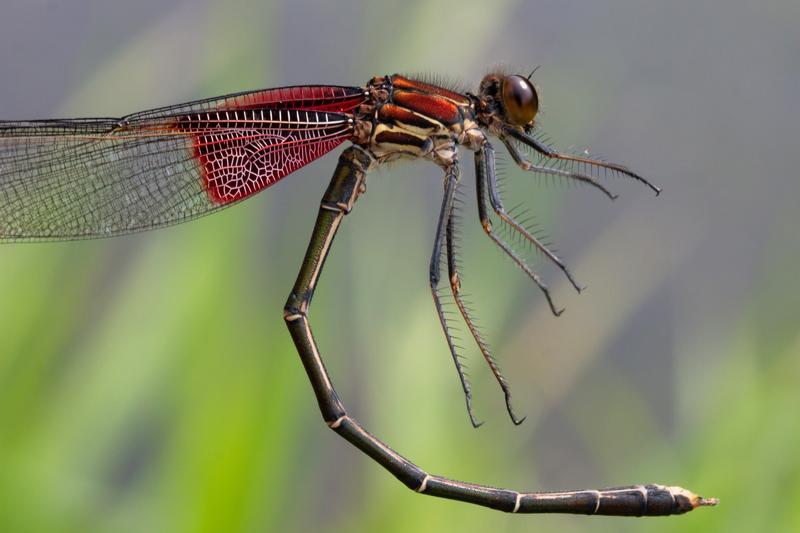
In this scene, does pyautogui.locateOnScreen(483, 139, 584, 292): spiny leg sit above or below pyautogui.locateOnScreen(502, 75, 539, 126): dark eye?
below

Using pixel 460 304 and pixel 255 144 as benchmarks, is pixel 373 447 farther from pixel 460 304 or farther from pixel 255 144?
pixel 255 144

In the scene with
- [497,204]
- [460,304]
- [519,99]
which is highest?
[519,99]

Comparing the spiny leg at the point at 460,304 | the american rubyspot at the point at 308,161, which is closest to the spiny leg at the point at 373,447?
the american rubyspot at the point at 308,161

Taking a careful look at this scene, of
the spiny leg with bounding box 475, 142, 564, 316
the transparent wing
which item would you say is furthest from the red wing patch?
the spiny leg with bounding box 475, 142, 564, 316

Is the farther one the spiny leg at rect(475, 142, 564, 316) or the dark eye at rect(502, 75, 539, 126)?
the spiny leg at rect(475, 142, 564, 316)

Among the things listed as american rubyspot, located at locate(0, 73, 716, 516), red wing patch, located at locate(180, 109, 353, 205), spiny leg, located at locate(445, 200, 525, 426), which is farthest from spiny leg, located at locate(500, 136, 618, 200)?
red wing patch, located at locate(180, 109, 353, 205)

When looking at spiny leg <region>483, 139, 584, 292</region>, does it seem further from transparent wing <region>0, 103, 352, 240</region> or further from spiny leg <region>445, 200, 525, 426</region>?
transparent wing <region>0, 103, 352, 240</region>

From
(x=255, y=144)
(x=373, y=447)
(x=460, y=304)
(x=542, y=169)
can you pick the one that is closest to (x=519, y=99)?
(x=542, y=169)

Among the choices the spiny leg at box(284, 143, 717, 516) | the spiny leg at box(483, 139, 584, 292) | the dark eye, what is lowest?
the spiny leg at box(284, 143, 717, 516)
